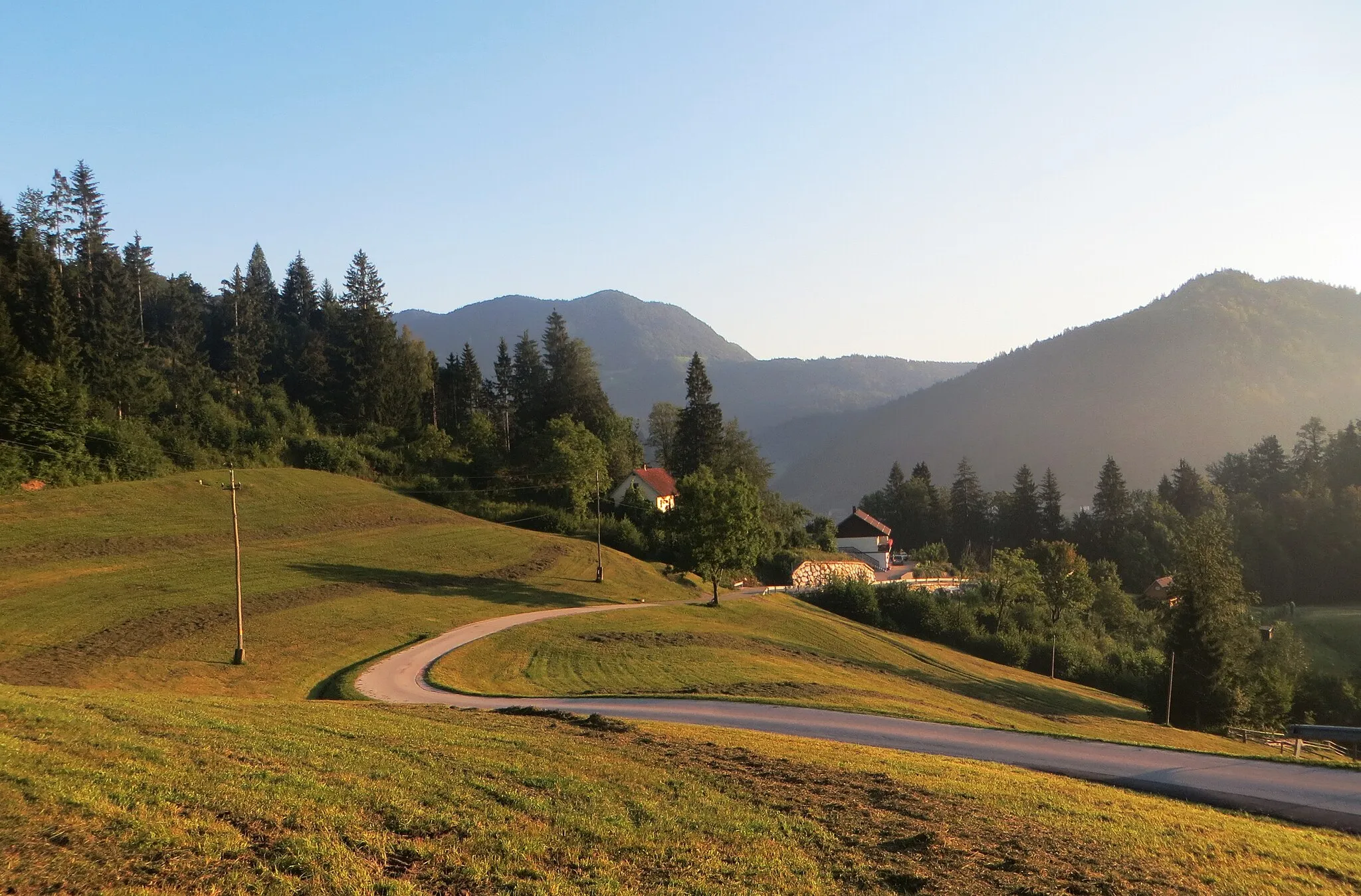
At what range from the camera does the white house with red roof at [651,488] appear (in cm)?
9250

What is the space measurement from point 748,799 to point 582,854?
12.6 ft

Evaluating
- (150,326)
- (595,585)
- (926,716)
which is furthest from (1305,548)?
(150,326)

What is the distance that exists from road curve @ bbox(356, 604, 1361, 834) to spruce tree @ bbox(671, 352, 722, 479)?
68.0 meters

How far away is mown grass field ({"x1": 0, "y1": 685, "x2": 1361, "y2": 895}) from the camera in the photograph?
8.25 meters

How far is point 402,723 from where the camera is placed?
16.8m

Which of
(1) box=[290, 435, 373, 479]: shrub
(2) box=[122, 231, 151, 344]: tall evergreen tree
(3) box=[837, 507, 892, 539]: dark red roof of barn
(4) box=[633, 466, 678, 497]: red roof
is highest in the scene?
(2) box=[122, 231, 151, 344]: tall evergreen tree

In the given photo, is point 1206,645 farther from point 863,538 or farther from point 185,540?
point 863,538

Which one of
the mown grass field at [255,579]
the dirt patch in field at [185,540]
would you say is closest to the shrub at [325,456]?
the mown grass field at [255,579]

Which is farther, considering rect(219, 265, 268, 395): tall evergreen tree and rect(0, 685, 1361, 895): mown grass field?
rect(219, 265, 268, 395): tall evergreen tree

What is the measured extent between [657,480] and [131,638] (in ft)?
212

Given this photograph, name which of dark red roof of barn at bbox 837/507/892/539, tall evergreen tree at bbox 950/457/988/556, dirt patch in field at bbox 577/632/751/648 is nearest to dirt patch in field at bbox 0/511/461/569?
dirt patch in field at bbox 577/632/751/648

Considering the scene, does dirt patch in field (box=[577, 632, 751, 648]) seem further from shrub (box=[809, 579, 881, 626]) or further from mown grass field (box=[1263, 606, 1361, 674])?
mown grass field (box=[1263, 606, 1361, 674])

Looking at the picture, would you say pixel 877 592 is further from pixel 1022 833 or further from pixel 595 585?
pixel 1022 833

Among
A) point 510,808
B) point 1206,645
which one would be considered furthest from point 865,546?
point 510,808
